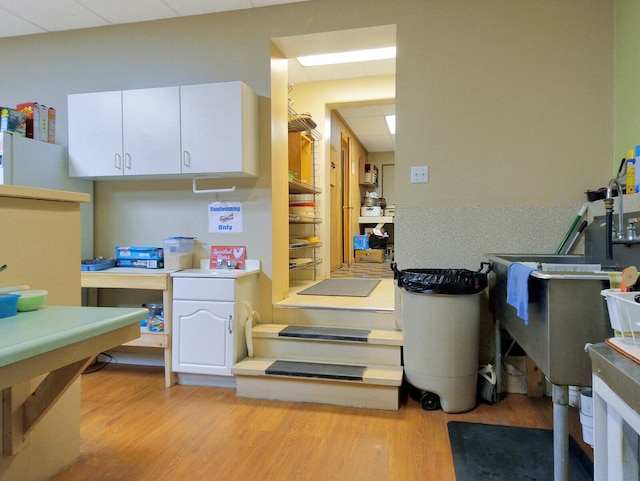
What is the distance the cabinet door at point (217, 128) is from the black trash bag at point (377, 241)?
188 inches

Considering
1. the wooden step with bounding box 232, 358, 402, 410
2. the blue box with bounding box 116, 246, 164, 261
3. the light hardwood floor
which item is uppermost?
the blue box with bounding box 116, 246, 164, 261

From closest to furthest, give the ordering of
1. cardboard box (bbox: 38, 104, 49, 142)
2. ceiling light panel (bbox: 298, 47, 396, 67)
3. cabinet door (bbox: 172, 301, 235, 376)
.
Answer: cabinet door (bbox: 172, 301, 235, 376), cardboard box (bbox: 38, 104, 49, 142), ceiling light panel (bbox: 298, 47, 396, 67)

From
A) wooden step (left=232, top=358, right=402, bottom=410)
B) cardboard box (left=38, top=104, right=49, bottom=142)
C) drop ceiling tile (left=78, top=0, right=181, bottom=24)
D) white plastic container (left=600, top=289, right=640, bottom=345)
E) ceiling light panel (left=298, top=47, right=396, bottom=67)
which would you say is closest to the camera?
white plastic container (left=600, top=289, right=640, bottom=345)

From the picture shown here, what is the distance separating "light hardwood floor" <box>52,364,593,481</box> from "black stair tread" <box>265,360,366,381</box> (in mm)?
190

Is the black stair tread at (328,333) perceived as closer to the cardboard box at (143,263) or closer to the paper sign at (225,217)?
the paper sign at (225,217)

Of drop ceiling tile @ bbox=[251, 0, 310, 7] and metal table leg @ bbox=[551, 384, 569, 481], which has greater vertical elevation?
drop ceiling tile @ bbox=[251, 0, 310, 7]

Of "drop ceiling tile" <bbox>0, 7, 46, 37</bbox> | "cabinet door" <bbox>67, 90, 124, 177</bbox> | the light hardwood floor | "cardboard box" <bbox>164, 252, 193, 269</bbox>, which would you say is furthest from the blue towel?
"drop ceiling tile" <bbox>0, 7, 46, 37</bbox>

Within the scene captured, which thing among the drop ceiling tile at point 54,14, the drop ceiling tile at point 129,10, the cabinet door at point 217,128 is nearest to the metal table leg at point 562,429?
the cabinet door at point 217,128

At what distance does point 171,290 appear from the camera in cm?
265

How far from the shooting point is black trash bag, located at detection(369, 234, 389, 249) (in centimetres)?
728

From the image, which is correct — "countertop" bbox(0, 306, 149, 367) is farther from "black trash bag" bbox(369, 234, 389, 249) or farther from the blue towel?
"black trash bag" bbox(369, 234, 389, 249)

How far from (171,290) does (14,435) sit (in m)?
1.32

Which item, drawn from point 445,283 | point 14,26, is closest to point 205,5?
point 14,26

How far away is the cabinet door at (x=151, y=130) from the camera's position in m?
2.75
